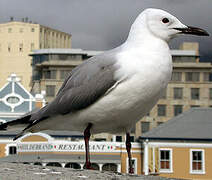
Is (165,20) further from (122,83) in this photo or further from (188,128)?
(188,128)

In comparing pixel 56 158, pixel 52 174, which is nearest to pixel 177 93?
pixel 56 158

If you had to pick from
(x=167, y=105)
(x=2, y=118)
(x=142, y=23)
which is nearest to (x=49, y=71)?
(x=167, y=105)

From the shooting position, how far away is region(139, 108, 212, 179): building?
36.4 meters

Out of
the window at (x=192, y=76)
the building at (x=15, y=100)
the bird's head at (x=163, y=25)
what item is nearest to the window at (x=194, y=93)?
the window at (x=192, y=76)

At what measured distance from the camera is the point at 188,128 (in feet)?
125

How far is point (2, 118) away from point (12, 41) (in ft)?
267

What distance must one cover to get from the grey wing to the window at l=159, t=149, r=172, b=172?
30277 mm

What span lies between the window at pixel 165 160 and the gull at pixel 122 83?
3007 centimetres

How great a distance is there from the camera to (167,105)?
253 feet

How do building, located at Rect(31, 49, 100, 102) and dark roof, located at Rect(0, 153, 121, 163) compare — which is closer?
dark roof, located at Rect(0, 153, 121, 163)

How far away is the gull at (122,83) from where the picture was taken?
6.56m

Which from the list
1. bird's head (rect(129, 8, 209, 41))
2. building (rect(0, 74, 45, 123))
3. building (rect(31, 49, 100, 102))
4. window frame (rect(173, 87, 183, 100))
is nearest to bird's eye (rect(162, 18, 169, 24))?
bird's head (rect(129, 8, 209, 41))

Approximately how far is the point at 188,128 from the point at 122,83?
3216 centimetres

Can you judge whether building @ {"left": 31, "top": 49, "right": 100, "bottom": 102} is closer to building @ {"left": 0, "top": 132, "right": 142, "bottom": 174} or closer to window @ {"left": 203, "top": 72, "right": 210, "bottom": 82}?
window @ {"left": 203, "top": 72, "right": 210, "bottom": 82}
